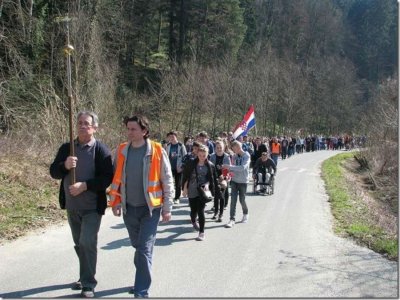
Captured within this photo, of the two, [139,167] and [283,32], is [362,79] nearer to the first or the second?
[283,32]

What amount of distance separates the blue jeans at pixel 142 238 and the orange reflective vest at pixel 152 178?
0.51 feet

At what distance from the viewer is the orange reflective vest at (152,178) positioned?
5.15m

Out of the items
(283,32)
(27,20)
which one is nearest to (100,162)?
(27,20)

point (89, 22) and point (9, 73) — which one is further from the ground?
point (89, 22)

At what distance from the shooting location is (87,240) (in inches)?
202

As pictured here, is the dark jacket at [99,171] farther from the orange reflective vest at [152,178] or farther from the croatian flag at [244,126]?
the croatian flag at [244,126]

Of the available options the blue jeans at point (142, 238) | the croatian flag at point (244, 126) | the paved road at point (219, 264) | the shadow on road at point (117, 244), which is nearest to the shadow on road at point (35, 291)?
the paved road at point (219, 264)

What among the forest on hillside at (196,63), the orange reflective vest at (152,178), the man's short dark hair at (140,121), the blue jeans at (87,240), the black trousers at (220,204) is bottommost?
the black trousers at (220,204)

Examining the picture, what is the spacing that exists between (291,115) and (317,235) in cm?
4954

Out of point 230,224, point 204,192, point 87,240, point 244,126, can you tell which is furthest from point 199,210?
point 244,126

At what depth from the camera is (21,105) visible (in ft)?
60.4

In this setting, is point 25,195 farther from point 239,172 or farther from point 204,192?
point 239,172

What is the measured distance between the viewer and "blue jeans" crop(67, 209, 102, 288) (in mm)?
5145

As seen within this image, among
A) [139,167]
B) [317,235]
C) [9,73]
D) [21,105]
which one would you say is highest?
[9,73]
